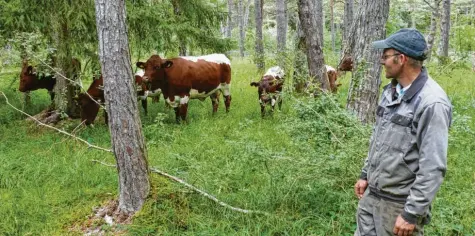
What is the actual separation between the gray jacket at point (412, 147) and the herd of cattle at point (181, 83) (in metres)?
6.06

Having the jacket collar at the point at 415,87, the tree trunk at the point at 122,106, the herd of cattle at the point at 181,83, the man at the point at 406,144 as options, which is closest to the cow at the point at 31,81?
the herd of cattle at the point at 181,83

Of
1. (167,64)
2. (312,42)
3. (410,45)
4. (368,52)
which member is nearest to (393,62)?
(410,45)

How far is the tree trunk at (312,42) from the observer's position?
8.00 meters

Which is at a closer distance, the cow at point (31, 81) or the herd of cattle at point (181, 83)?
the herd of cattle at point (181, 83)

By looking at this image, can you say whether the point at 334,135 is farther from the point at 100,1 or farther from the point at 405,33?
the point at 100,1

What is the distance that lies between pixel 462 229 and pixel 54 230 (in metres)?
4.34

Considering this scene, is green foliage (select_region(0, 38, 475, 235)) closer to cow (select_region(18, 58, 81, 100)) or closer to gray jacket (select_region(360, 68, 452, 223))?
gray jacket (select_region(360, 68, 452, 223))

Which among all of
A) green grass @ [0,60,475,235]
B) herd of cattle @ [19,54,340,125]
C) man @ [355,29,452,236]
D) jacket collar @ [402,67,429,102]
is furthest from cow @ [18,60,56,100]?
jacket collar @ [402,67,429,102]

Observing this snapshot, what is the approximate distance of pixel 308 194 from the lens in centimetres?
514

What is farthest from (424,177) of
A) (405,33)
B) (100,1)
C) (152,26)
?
(152,26)

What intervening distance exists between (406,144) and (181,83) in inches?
300

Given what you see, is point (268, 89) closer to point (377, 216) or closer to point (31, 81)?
point (31, 81)

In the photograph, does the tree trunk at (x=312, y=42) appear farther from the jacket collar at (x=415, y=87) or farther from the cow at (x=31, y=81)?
the cow at (x=31, y=81)

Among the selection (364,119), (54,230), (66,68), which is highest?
(66,68)
